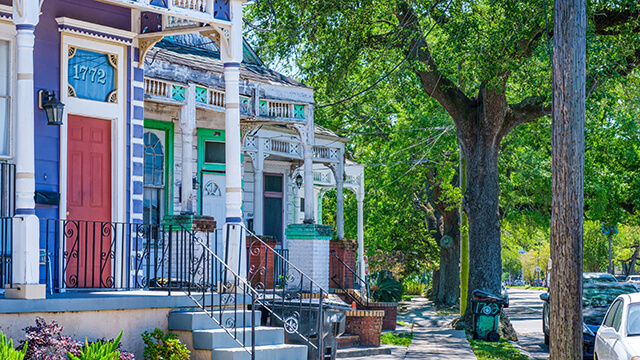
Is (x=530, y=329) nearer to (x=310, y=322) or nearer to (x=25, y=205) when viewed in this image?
(x=310, y=322)

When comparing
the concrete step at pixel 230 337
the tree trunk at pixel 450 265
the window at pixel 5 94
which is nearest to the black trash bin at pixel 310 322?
the concrete step at pixel 230 337

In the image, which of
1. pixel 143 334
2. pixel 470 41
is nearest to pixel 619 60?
pixel 470 41

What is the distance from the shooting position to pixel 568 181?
11.5 m

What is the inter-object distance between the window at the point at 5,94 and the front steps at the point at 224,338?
130 inches

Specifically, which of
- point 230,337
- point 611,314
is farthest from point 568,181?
point 230,337

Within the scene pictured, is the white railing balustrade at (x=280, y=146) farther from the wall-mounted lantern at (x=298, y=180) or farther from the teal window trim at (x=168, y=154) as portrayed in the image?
the teal window trim at (x=168, y=154)

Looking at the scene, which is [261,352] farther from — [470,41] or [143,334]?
[470,41]

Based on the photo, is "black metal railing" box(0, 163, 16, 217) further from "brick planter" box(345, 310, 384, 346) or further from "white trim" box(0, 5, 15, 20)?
"brick planter" box(345, 310, 384, 346)

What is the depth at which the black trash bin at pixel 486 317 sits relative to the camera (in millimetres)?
20047

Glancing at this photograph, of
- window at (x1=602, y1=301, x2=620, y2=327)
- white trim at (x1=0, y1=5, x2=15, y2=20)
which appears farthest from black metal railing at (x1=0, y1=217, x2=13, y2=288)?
window at (x1=602, y1=301, x2=620, y2=327)

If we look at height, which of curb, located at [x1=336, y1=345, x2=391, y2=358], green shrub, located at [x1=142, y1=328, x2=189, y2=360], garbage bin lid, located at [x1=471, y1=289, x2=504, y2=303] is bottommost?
curb, located at [x1=336, y1=345, x2=391, y2=358]

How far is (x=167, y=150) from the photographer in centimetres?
1712

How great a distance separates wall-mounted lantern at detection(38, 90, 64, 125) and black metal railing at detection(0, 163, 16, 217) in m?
0.81

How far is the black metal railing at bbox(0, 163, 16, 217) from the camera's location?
10938 millimetres
